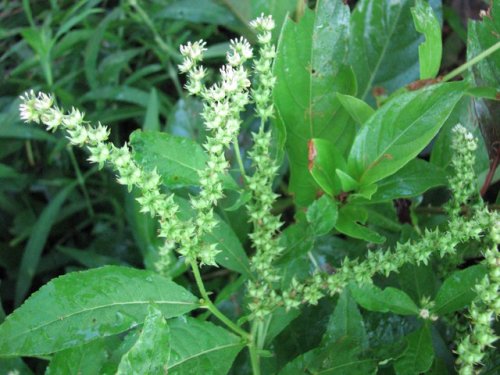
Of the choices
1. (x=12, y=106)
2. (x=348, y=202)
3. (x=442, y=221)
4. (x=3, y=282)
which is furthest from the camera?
(x=12, y=106)

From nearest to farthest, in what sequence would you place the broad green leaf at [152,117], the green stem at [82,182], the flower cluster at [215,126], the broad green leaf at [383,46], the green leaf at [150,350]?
the green leaf at [150,350]
the flower cluster at [215,126]
the broad green leaf at [383,46]
the broad green leaf at [152,117]
the green stem at [82,182]

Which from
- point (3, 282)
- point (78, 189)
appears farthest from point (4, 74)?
point (3, 282)

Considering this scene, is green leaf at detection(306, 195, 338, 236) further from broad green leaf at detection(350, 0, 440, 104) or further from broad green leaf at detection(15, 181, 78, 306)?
broad green leaf at detection(15, 181, 78, 306)

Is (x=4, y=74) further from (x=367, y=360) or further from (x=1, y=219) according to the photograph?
(x=367, y=360)

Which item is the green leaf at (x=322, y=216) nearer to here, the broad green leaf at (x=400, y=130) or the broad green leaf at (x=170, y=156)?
the broad green leaf at (x=400, y=130)

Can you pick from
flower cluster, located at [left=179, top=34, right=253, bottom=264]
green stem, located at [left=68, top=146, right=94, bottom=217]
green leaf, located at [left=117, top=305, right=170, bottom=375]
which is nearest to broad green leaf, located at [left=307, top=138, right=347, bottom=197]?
flower cluster, located at [left=179, top=34, right=253, bottom=264]

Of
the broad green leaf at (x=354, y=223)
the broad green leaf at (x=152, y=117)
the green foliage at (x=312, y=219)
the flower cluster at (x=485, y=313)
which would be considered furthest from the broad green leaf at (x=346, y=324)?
the broad green leaf at (x=152, y=117)
